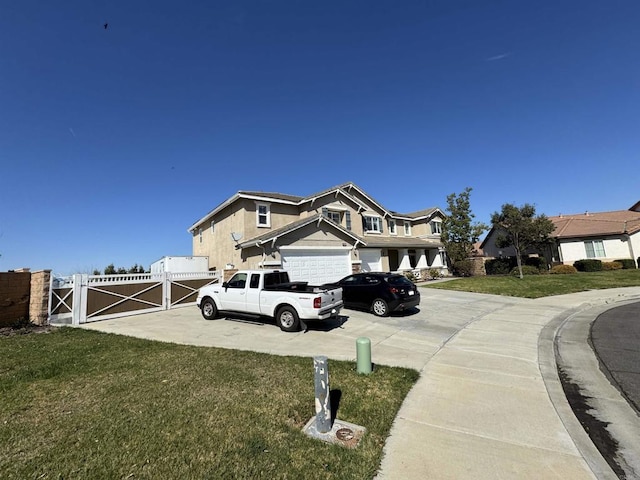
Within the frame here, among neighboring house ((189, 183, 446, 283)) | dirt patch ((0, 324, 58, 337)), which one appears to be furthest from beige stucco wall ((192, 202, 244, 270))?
dirt patch ((0, 324, 58, 337))

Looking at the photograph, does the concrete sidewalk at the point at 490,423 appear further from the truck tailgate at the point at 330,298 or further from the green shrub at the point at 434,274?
the green shrub at the point at 434,274

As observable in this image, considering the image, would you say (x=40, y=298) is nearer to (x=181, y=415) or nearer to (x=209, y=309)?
(x=209, y=309)

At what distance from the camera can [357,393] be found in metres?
4.91

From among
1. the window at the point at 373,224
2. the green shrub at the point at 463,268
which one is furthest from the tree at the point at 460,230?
the window at the point at 373,224

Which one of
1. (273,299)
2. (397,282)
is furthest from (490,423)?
(397,282)

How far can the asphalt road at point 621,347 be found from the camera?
543cm

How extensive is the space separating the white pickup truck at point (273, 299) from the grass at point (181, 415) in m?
2.48

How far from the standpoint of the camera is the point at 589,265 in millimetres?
27969

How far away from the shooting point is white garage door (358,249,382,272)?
21797mm

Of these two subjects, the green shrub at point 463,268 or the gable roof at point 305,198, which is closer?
the gable roof at point 305,198

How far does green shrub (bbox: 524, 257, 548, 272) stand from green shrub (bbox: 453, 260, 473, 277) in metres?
7.00

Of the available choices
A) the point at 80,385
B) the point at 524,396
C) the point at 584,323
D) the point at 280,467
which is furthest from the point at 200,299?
the point at 584,323

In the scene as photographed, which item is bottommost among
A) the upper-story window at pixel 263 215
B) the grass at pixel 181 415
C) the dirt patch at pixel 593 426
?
the dirt patch at pixel 593 426

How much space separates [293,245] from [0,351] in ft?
37.3
